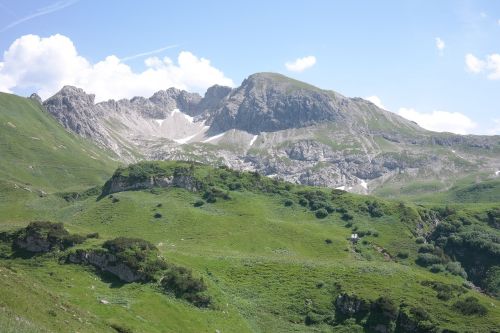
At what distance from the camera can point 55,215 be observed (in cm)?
12750

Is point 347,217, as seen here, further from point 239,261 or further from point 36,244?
point 36,244

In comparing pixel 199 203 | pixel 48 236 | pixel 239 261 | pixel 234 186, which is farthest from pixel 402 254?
pixel 48 236

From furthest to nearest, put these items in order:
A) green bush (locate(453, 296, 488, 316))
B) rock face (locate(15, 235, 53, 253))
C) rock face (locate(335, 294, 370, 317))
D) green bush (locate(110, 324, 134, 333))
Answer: rock face (locate(15, 235, 53, 253)), rock face (locate(335, 294, 370, 317)), green bush (locate(453, 296, 488, 316)), green bush (locate(110, 324, 134, 333))

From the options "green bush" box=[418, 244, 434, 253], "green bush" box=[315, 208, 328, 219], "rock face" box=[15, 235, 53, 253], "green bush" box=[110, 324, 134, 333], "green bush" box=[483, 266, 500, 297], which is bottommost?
"green bush" box=[483, 266, 500, 297]

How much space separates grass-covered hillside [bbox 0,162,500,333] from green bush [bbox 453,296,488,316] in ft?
0.70

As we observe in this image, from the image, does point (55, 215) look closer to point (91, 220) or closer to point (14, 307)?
point (91, 220)

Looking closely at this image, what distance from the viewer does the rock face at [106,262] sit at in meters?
68.1

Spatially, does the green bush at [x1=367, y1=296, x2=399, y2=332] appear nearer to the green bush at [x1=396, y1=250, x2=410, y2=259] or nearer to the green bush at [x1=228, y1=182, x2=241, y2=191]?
the green bush at [x1=396, y1=250, x2=410, y2=259]

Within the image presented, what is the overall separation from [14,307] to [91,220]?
88.0m

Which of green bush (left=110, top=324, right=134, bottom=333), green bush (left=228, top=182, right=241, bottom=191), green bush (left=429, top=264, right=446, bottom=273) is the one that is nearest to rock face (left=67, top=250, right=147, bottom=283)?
green bush (left=110, top=324, right=134, bottom=333)

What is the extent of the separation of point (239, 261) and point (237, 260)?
58 cm

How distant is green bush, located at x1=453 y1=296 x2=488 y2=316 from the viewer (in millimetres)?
67500

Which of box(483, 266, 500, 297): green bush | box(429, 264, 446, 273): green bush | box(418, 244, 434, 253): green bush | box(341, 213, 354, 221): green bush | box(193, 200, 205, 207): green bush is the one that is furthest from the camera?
box(341, 213, 354, 221): green bush

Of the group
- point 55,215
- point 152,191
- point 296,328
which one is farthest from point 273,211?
point 296,328
